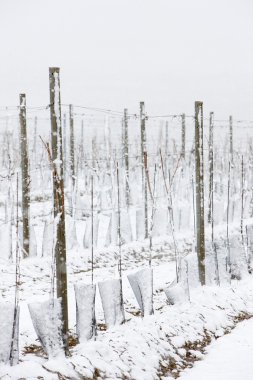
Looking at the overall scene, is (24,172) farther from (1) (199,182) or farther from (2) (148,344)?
(2) (148,344)

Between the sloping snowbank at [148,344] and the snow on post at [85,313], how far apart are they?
24cm

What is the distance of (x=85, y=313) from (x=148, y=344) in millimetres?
1220

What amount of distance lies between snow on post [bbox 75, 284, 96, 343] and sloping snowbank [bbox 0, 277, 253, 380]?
236 millimetres

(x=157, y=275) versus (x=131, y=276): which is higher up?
(x=131, y=276)

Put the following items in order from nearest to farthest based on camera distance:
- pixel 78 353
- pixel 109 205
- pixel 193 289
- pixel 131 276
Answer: pixel 78 353, pixel 131 276, pixel 193 289, pixel 109 205

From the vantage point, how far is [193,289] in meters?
12.8

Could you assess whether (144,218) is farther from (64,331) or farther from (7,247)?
(64,331)

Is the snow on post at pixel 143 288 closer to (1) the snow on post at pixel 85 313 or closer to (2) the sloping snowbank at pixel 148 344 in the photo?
(2) the sloping snowbank at pixel 148 344

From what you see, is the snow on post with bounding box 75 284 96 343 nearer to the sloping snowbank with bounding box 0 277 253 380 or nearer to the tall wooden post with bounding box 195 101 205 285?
the sloping snowbank with bounding box 0 277 253 380

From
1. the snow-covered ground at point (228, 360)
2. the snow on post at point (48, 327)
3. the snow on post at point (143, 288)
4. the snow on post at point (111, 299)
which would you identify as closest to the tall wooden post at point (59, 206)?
the snow on post at point (48, 327)

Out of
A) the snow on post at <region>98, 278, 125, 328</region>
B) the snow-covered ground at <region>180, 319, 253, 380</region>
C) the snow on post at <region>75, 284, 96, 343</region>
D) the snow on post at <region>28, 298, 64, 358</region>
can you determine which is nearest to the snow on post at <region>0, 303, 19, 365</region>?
the snow on post at <region>28, 298, 64, 358</region>

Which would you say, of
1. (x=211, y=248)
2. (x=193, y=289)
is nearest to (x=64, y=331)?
(x=193, y=289)

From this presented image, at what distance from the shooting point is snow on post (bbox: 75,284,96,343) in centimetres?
842

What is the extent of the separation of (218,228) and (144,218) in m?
4.61
